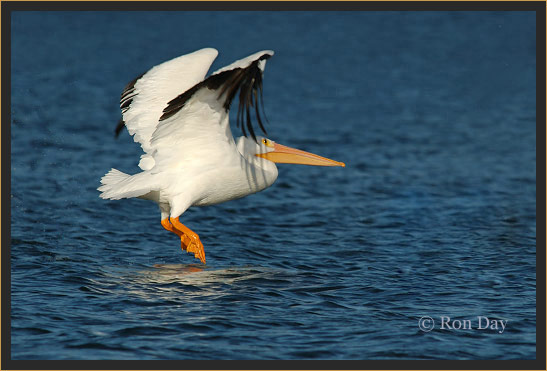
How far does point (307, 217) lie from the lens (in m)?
12.2

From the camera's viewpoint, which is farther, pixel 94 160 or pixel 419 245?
pixel 94 160

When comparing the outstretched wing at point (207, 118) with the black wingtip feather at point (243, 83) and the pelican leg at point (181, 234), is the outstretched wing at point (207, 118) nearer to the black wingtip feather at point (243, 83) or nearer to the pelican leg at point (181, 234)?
the black wingtip feather at point (243, 83)

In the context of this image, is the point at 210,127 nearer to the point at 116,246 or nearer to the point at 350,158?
the point at 116,246

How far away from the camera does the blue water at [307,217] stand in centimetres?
731

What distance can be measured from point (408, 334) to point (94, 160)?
868cm

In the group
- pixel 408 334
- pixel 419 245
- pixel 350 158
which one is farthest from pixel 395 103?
pixel 408 334

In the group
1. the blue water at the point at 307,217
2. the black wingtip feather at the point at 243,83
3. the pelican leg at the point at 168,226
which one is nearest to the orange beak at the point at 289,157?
the blue water at the point at 307,217

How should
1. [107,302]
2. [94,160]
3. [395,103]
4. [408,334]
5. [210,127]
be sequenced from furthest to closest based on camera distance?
[395,103] < [94,160] < [210,127] < [107,302] < [408,334]

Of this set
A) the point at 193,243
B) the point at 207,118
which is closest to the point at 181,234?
the point at 193,243

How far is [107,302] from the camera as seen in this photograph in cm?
792

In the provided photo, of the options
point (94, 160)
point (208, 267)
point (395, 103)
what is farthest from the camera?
point (395, 103)

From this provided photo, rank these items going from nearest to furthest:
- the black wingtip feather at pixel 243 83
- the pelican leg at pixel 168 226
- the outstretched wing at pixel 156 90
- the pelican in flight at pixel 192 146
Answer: the black wingtip feather at pixel 243 83 → the pelican in flight at pixel 192 146 → the pelican leg at pixel 168 226 → the outstretched wing at pixel 156 90

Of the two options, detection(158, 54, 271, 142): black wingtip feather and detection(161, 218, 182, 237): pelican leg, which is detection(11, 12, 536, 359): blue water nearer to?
detection(161, 218, 182, 237): pelican leg
